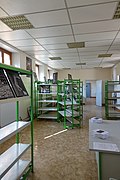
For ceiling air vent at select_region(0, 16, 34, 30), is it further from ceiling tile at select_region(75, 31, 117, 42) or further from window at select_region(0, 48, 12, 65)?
window at select_region(0, 48, 12, 65)

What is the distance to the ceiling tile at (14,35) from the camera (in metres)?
3.70

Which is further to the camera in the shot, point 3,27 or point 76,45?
point 76,45

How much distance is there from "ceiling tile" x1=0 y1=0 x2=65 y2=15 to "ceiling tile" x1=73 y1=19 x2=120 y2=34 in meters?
0.95

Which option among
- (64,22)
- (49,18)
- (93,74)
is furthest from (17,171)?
(93,74)

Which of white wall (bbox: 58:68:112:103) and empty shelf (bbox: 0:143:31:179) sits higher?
white wall (bbox: 58:68:112:103)

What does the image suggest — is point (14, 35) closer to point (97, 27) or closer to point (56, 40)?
point (56, 40)

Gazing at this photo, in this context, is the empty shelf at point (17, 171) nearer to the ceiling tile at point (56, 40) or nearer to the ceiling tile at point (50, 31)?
the ceiling tile at point (50, 31)

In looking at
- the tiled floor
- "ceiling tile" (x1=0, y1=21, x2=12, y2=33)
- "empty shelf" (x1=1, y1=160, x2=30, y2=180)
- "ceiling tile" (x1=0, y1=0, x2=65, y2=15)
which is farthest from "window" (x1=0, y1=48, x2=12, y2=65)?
"empty shelf" (x1=1, y1=160, x2=30, y2=180)

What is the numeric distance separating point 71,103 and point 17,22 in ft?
A: 10.5

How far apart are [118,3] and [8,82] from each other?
223 centimetres

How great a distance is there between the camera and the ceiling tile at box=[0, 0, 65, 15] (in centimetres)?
235

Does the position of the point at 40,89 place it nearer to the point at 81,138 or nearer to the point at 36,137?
the point at 36,137

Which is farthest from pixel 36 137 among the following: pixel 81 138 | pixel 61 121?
pixel 61 121

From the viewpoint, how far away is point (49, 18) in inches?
116
